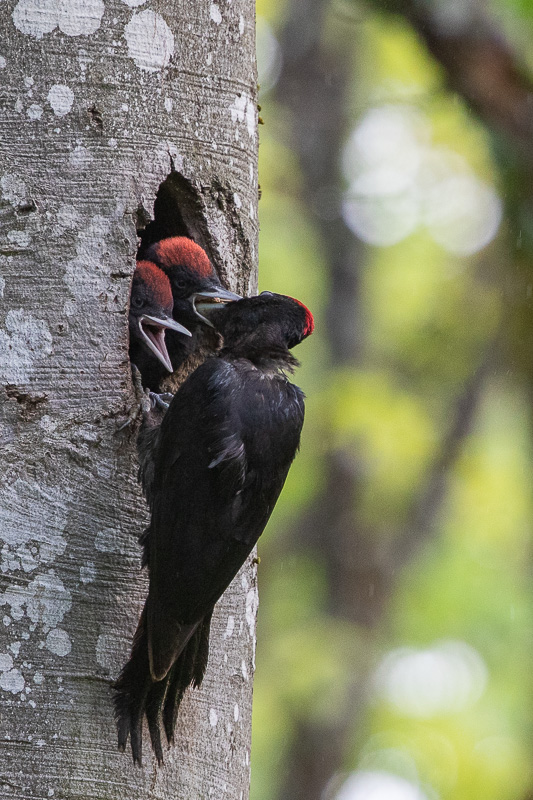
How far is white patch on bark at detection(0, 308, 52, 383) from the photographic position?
7.93ft

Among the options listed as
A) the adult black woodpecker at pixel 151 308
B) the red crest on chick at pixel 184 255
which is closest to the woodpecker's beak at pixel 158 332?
the adult black woodpecker at pixel 151 308

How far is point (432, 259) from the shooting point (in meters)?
11.0

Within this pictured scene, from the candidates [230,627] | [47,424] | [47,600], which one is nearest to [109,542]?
[47,600]

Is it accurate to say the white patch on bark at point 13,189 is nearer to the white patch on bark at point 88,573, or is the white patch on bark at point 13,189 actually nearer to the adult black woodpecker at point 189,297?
the adult black woodpecker at point 189,297

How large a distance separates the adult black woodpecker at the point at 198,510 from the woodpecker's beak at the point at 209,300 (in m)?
0.34

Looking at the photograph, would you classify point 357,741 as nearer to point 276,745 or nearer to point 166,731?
point 276,745

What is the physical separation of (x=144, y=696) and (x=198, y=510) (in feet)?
1.45

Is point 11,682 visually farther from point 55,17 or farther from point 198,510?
point 55,17

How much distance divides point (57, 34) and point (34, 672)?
1.54 m

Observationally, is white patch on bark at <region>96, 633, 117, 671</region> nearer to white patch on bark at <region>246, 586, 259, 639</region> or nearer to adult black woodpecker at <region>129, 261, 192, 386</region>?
white patch on bark at <region>246, 586, 259, 639</region>

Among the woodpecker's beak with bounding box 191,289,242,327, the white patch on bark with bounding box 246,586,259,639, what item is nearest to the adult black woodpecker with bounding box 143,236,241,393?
the woodpecker's beak with bounding box 191,289,242,327

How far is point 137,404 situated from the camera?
2527 millimetres

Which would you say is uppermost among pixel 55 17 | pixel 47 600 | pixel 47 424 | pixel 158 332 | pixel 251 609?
pixel 55 17

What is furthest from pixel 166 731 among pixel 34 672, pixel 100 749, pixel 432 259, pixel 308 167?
pixel 432 259
